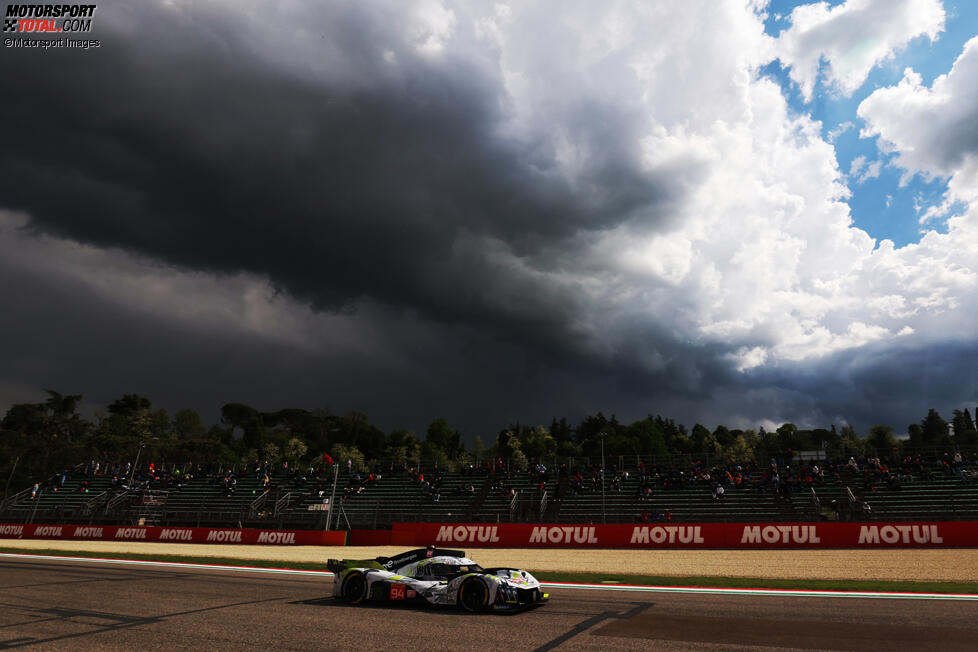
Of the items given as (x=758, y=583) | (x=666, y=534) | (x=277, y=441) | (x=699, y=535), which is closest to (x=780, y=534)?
(x=699, y=535)

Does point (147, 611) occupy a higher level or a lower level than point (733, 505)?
lower

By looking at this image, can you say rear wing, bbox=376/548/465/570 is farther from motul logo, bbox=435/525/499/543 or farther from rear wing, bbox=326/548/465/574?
motul logo, bbox=435/525/499/543

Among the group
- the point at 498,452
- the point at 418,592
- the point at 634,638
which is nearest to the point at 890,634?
the point at 634,638

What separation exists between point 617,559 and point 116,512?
41.8 m

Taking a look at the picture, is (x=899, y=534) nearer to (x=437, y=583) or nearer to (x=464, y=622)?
(x=437, y=583)

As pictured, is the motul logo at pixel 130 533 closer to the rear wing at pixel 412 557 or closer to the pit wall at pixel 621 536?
the pit wall at pixel 621 536

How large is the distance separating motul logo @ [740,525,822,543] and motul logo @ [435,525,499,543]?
39.3ft

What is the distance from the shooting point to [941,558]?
20.0m

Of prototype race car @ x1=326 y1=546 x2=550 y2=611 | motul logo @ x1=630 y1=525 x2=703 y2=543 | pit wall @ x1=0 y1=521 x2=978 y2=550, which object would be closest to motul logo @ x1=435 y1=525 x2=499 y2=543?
pit wall @ x1=0 y1=521 x2=978 y2=550

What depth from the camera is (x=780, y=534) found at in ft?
81.6

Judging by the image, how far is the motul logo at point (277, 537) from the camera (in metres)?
33.2

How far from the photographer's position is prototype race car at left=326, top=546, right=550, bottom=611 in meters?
11.4

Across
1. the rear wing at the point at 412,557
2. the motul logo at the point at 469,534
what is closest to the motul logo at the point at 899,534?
the motul logo at the point at 469,534

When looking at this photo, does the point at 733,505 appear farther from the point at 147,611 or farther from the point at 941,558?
the point at 147,611
